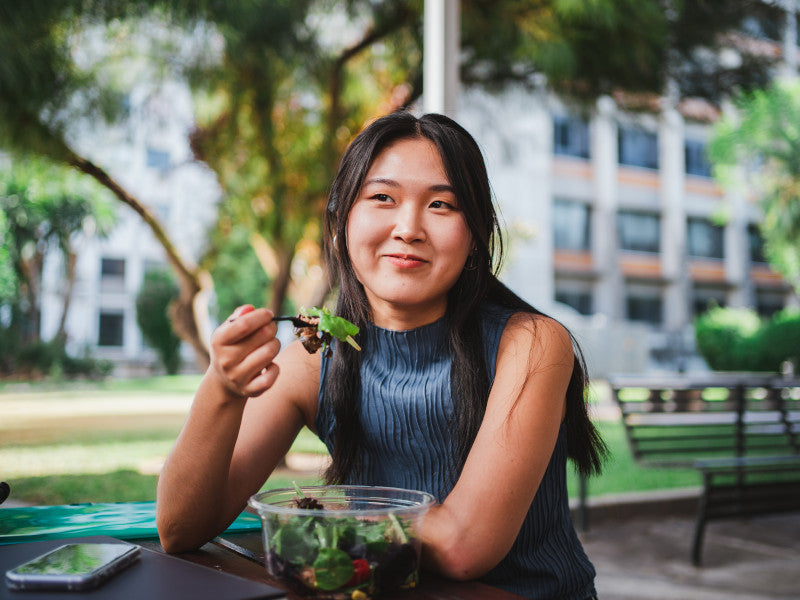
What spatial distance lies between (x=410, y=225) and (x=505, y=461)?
33cm

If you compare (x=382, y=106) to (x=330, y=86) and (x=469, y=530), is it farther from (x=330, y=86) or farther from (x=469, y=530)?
(x=469, y=530)

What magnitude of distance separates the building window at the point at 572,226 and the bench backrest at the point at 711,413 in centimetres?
538

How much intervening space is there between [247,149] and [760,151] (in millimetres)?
4203

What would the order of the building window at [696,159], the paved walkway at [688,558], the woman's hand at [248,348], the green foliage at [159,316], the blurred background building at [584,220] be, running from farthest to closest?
1. the building window at [696,159]
2. the green foliage at [159,316]
3. the blurred background building at [584,220]
4. the paved walkway at [688,558]
5. the woman's hand at [248,348]

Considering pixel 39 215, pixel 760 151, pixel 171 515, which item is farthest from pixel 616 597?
pixel 760 151

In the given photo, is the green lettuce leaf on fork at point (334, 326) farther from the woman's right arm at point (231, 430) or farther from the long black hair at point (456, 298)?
the long black hair at point (456, 298)

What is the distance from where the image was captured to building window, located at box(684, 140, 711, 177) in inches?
235

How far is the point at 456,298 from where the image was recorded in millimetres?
1171

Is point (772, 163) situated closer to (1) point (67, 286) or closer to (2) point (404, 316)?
(1) point (67, 286)

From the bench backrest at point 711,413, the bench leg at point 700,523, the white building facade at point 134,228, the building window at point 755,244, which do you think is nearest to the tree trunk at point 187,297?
the white building facade at point 134,228

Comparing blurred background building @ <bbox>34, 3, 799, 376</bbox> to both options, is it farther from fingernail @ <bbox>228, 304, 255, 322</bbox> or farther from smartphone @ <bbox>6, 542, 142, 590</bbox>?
smartphone @ <bbox>6, 542, 142, 590</bbox>

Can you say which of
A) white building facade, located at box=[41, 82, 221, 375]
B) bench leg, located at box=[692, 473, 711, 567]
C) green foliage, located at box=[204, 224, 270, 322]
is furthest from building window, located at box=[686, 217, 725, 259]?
white building facade, located at box=[41, 82, 221, 375]

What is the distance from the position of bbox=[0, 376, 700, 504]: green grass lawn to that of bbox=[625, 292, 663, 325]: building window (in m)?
5.00

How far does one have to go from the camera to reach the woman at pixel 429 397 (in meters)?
0.90
